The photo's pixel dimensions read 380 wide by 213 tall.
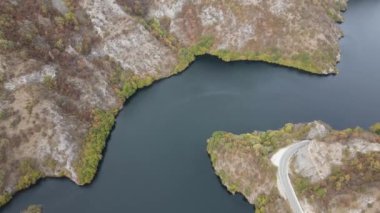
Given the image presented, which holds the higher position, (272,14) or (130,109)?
(272,14)

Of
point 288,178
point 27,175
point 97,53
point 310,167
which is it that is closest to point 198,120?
point 288,178

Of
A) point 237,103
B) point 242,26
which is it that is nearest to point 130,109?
point 237,103

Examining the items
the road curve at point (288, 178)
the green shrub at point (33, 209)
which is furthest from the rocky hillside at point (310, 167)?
the green shrub at point (33, 209)

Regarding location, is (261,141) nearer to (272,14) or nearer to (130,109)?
(130,109)

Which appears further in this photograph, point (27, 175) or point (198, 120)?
point (198, 120)

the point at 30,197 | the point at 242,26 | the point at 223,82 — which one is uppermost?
the point at 242,26

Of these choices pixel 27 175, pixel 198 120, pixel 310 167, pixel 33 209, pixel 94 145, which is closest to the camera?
pixel 310 167

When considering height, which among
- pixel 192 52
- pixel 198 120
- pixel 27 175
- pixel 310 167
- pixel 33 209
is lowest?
pixel 33 209

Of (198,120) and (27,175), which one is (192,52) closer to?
(198,120)
